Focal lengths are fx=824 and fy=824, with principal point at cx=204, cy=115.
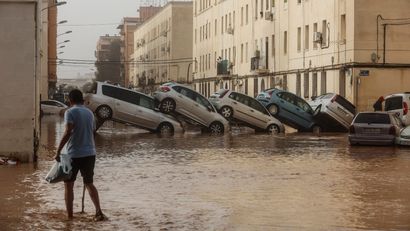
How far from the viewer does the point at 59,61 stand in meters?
104

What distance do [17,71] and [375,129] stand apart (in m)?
14.5

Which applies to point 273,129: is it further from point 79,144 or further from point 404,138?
point 79,144

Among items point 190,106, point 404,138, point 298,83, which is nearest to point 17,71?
point 404,138

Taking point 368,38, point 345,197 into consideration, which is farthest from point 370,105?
point 345,197

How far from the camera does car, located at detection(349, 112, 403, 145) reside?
2928 cm

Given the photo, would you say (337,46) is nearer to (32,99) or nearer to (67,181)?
(32,99)

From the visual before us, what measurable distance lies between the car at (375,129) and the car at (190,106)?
8835 mm

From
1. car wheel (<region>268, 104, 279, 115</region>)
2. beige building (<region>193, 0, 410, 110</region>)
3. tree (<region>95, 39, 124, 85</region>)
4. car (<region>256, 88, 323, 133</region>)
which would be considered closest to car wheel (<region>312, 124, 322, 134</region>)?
car (<region>256, 88, 323, 133</region>)

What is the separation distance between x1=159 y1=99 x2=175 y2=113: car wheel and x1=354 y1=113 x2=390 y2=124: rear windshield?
9445 millimetres

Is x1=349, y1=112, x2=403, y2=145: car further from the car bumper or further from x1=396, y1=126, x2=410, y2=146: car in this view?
x1=396, y1=126, x2=410, y2=146: car

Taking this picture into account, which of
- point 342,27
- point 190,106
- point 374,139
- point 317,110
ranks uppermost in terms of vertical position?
point 342,27

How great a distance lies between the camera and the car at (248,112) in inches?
1507

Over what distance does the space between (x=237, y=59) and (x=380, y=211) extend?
6061 centimetres

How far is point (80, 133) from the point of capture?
1118 centimetres
